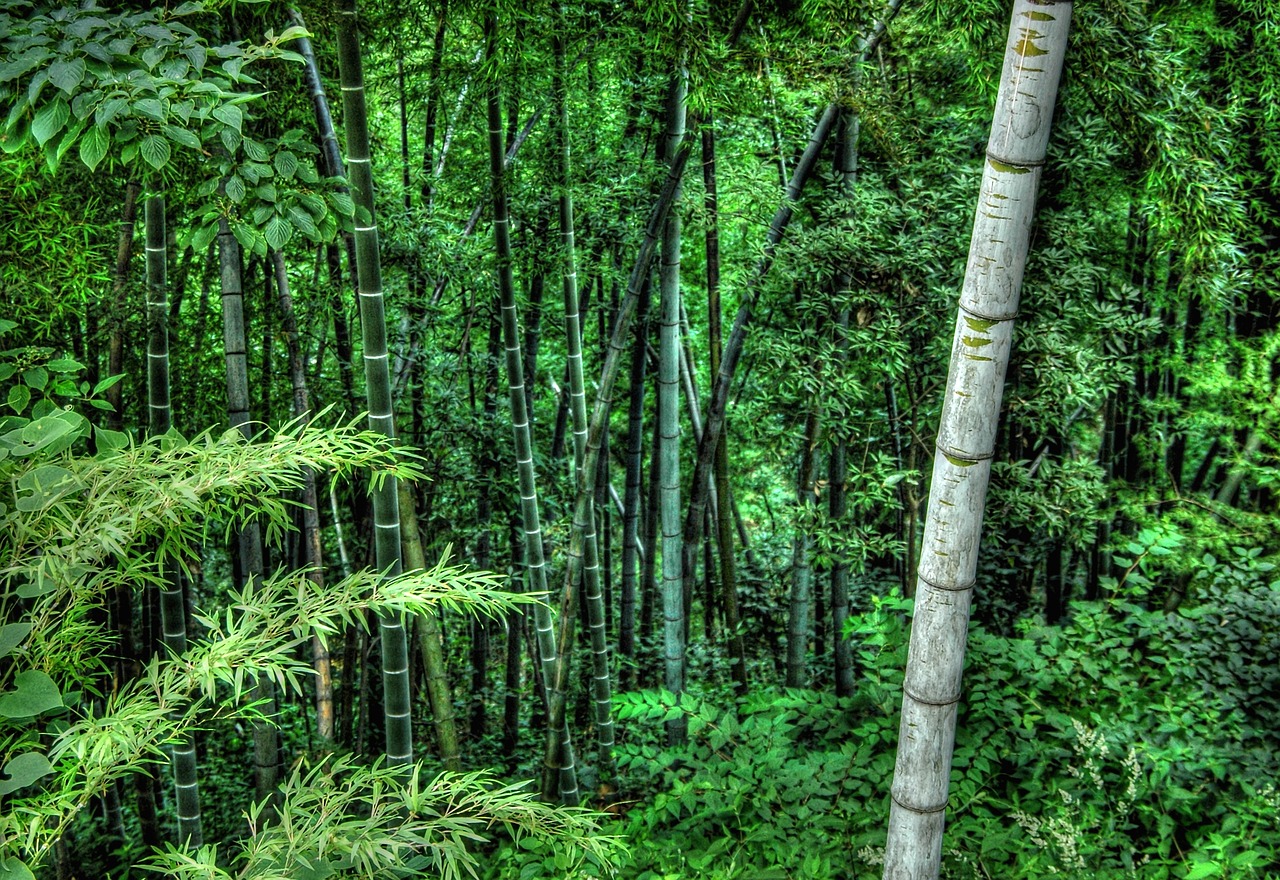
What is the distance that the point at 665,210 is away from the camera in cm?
275

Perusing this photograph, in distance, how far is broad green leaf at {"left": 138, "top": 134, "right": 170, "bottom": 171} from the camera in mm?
1292

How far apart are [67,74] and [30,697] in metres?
0.91

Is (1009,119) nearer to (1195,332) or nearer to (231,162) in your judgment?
(231,162)

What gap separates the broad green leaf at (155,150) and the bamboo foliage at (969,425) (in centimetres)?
127

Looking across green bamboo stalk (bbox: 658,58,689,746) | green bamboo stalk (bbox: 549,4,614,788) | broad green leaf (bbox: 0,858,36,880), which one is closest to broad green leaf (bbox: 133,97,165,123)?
broad green leaf (bbox: 0,858,36,880)

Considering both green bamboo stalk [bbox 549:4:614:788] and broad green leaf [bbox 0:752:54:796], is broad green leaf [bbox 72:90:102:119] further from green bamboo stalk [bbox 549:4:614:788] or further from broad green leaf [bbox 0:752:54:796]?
green bamboo stalk [bbox 549:4:614:788]

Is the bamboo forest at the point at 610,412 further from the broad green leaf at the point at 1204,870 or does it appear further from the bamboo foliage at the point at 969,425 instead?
the broad green leaf at the point at 1204,870

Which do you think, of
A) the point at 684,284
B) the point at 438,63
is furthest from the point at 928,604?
the point at 684,284

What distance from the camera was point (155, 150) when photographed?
1.31 m

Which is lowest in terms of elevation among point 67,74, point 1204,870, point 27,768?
Answer: point 1204,870

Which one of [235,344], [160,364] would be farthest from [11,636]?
[235,344]

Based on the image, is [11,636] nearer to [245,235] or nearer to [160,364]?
[245,235]

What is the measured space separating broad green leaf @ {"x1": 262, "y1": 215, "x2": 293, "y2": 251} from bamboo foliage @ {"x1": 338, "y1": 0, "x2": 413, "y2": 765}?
0.32 meters

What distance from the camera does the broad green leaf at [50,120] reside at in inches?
49.7
